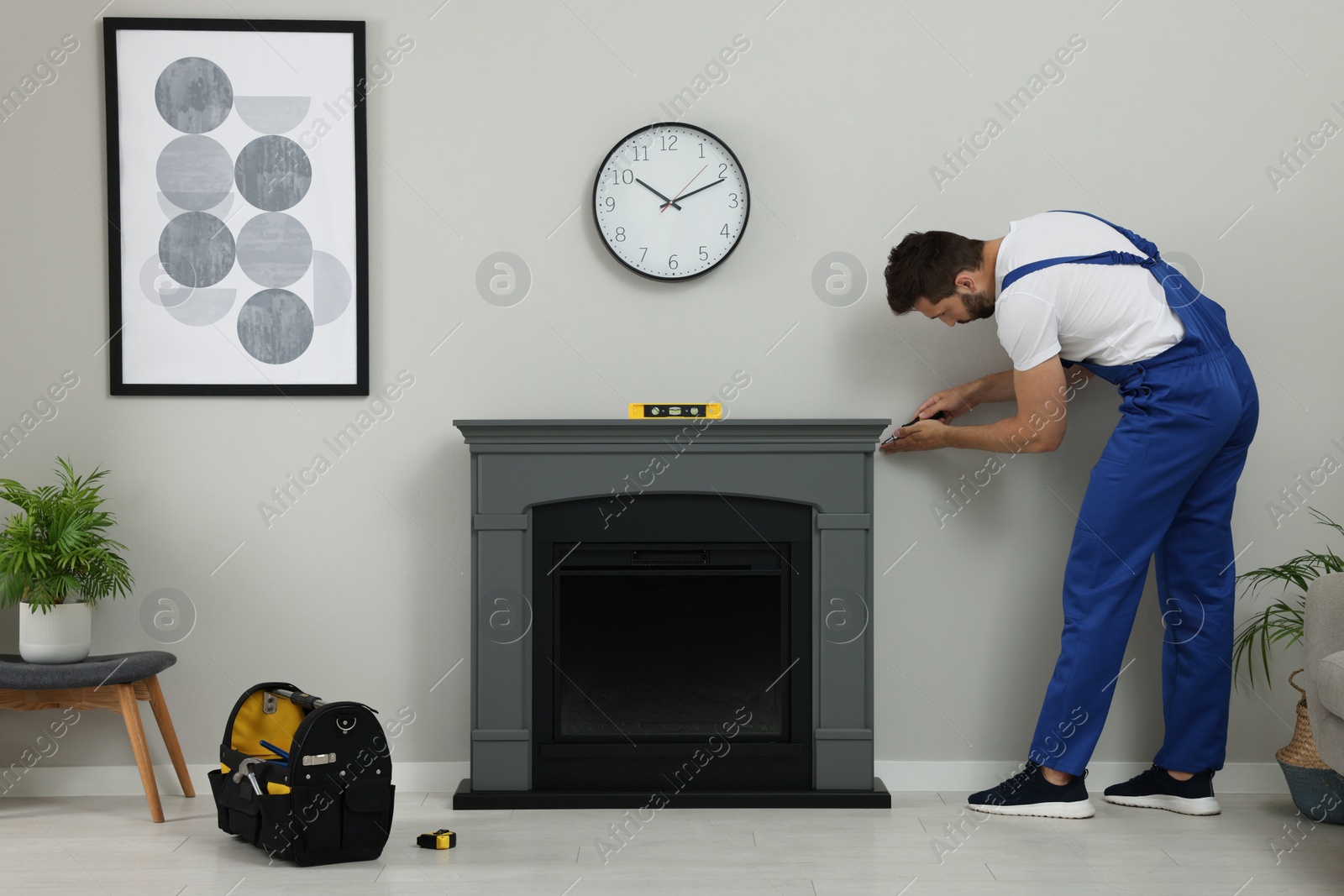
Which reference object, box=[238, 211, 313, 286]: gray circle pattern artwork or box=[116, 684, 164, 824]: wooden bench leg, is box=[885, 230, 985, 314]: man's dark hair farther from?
box=[116, 684, 164, 824]: wooden bench leg

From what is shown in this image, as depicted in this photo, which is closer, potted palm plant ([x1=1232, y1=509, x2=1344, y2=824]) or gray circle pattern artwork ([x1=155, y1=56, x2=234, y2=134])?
potted palm plant ([x1=1232, y1=509, x2=1344, y2=824])

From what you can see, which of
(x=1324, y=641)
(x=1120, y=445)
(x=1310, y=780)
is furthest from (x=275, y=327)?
(x=1310, y=780)

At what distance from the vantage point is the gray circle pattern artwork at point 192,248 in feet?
8.56

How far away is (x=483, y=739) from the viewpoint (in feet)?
7.96

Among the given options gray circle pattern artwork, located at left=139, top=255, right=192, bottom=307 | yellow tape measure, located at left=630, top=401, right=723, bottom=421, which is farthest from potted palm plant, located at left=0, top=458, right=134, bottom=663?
yellow tape measure, located at left=630, top=401, right=723, bottom=421

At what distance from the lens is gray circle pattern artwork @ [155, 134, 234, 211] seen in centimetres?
261

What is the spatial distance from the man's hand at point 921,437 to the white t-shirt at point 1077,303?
27 centimetres

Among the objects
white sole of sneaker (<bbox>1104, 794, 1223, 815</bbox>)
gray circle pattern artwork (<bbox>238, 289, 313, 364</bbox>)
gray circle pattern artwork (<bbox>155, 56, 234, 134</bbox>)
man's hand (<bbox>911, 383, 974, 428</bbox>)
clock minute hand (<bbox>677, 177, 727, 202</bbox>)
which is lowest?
white sole of sneaker (<bbox>1104, 794, 1223, 815</bbox>)

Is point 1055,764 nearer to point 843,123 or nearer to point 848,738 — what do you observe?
point 848,738

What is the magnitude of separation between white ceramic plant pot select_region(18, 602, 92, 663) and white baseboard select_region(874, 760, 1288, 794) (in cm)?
197

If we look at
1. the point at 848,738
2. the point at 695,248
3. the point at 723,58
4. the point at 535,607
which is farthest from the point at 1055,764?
the point at 723,58

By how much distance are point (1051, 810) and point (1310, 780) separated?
597 millimetres

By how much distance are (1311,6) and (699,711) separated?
2411 mm

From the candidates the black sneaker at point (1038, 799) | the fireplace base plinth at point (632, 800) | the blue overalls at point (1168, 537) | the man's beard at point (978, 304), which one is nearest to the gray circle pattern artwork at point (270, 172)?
the fireplace base plinth at point (632, 800)
